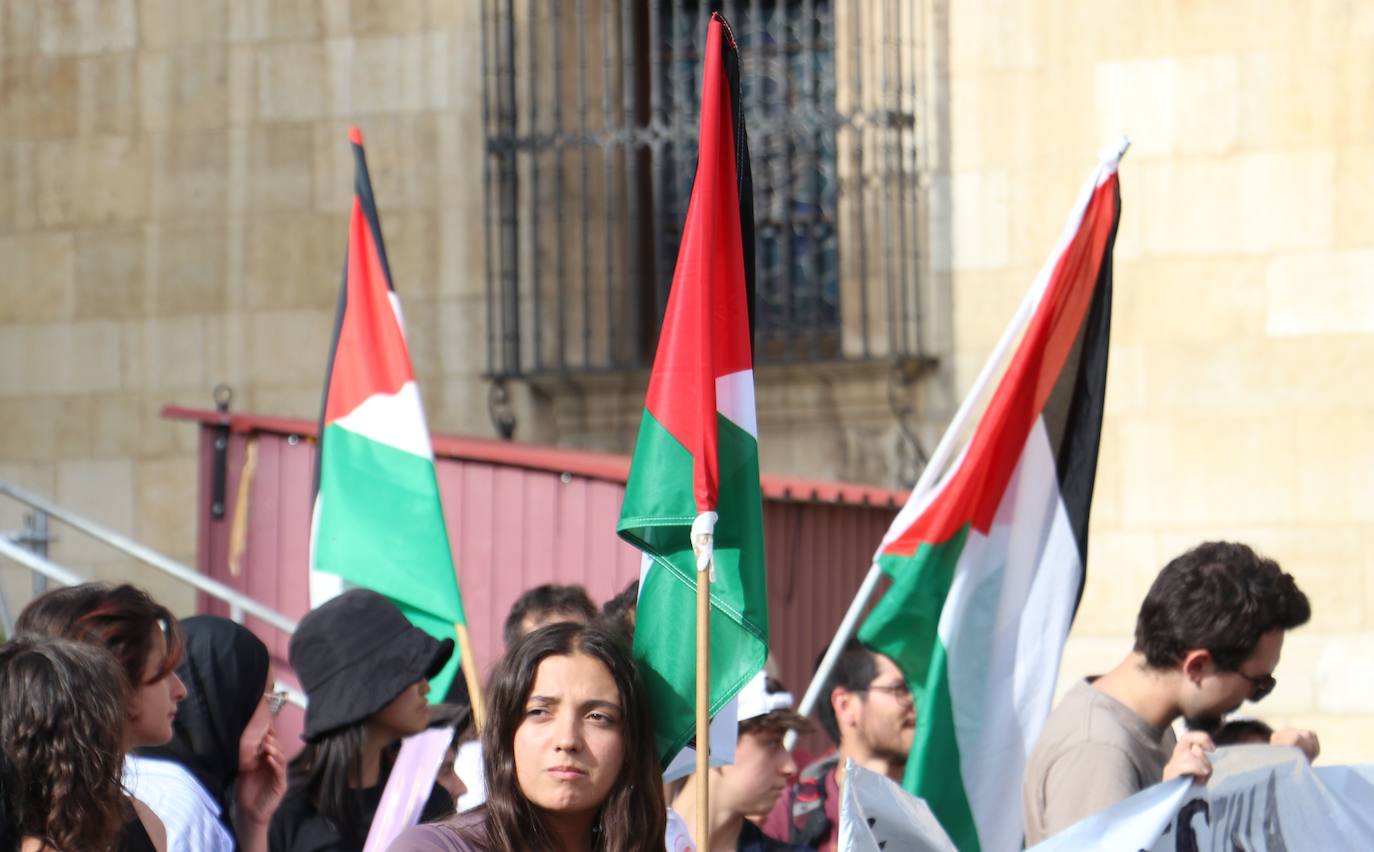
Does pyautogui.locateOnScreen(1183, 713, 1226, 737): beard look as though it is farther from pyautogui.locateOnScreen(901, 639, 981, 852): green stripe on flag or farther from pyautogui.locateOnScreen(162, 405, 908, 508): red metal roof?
pyautogui.locateOnScreen(162, 405, 908, 508): red metal roof

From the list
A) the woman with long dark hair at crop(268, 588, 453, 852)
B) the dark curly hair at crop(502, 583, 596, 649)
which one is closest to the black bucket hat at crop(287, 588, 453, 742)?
the woman with long dark hair at crop(268, 588, 453, 852)

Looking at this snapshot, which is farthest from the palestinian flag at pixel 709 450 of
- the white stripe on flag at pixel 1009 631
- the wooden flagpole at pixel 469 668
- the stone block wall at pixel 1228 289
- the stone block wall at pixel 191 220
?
the stone block wall at pixel 191 220

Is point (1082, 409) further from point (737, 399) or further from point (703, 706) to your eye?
point (703, 706)

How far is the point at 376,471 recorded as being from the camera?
633 cm

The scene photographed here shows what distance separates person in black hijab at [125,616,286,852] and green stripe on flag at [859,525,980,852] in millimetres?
1581

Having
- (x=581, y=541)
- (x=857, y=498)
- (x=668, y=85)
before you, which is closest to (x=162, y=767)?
(x=581, y=541)

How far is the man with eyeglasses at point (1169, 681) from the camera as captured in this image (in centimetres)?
404

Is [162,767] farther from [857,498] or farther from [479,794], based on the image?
[857,498]

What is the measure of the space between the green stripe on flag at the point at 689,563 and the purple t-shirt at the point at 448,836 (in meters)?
0.61

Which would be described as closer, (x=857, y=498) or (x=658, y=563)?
(x=658, y=563)

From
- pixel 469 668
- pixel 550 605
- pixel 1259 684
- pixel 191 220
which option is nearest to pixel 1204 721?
pixel 1259 684

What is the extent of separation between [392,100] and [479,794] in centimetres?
695

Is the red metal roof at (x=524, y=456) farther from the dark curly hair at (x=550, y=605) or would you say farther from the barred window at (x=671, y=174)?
the dark curly hair at (x=550, y=605)

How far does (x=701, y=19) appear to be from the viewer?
10.5m
